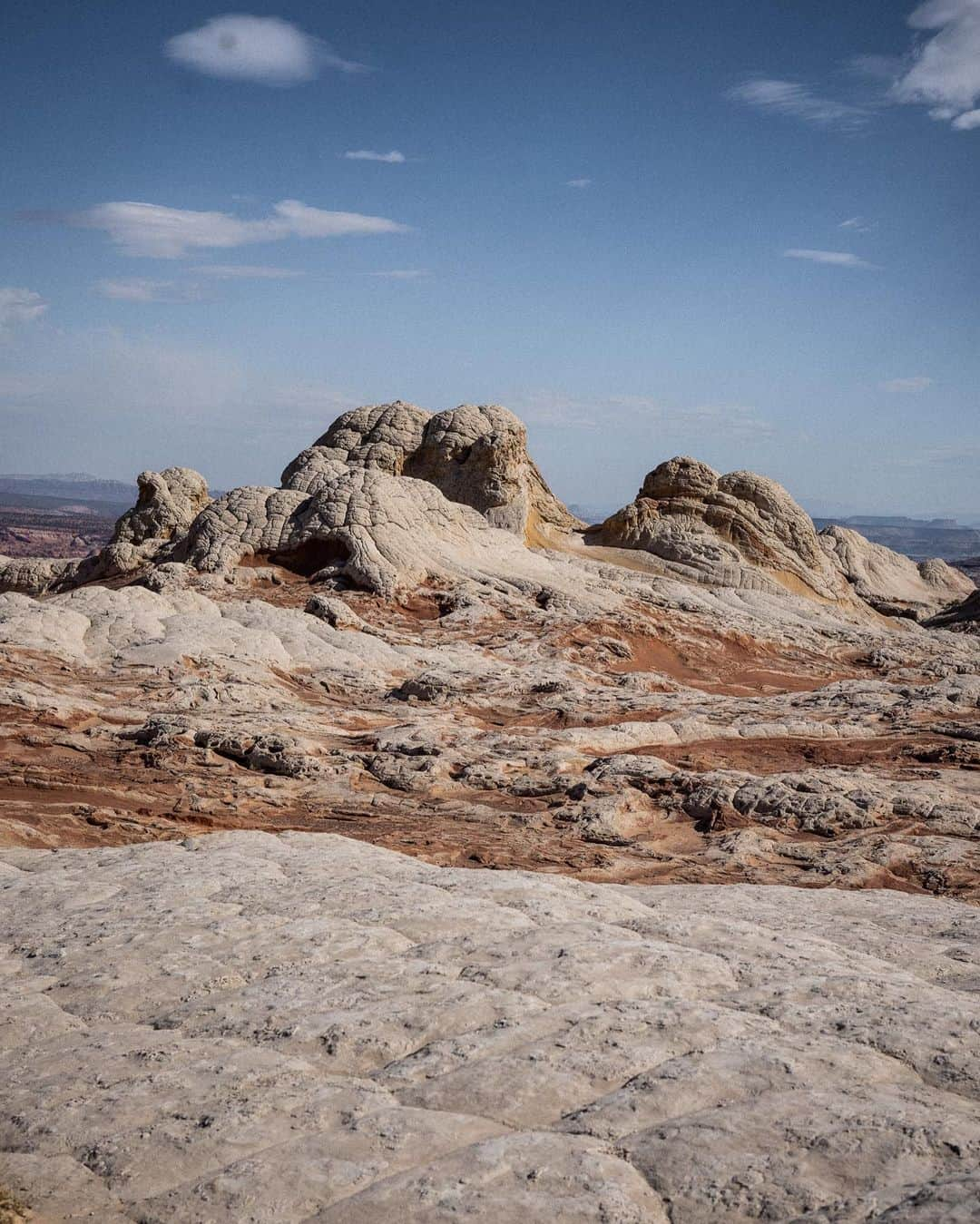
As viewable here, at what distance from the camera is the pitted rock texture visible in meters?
4.00

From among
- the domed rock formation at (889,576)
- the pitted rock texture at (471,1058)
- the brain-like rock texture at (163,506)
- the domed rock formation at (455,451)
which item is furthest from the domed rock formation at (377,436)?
the pitted rock texture at (471,1058)

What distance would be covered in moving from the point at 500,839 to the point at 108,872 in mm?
4862

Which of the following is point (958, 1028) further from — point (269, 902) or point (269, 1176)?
point (269, 902)

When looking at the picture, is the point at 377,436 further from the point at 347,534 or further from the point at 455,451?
the point at 347,534

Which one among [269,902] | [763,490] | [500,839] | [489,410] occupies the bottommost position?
[500,839]

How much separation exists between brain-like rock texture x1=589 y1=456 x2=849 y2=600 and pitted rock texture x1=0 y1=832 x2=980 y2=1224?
2927 cm

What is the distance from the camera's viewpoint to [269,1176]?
13.6 feet

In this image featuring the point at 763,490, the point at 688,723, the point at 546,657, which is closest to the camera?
the point at 688,723

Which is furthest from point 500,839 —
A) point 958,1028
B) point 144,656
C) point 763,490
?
point 763,490

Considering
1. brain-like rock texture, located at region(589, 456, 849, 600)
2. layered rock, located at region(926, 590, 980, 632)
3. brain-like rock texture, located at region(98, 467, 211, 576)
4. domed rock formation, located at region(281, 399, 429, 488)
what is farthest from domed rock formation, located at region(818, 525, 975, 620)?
brain-like rock texture, located at region(98, 467, 211, 576)

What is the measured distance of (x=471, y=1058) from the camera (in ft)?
17.0

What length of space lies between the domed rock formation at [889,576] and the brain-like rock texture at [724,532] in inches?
278

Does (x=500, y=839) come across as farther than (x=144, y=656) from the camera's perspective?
No

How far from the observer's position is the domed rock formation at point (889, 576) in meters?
46.8
